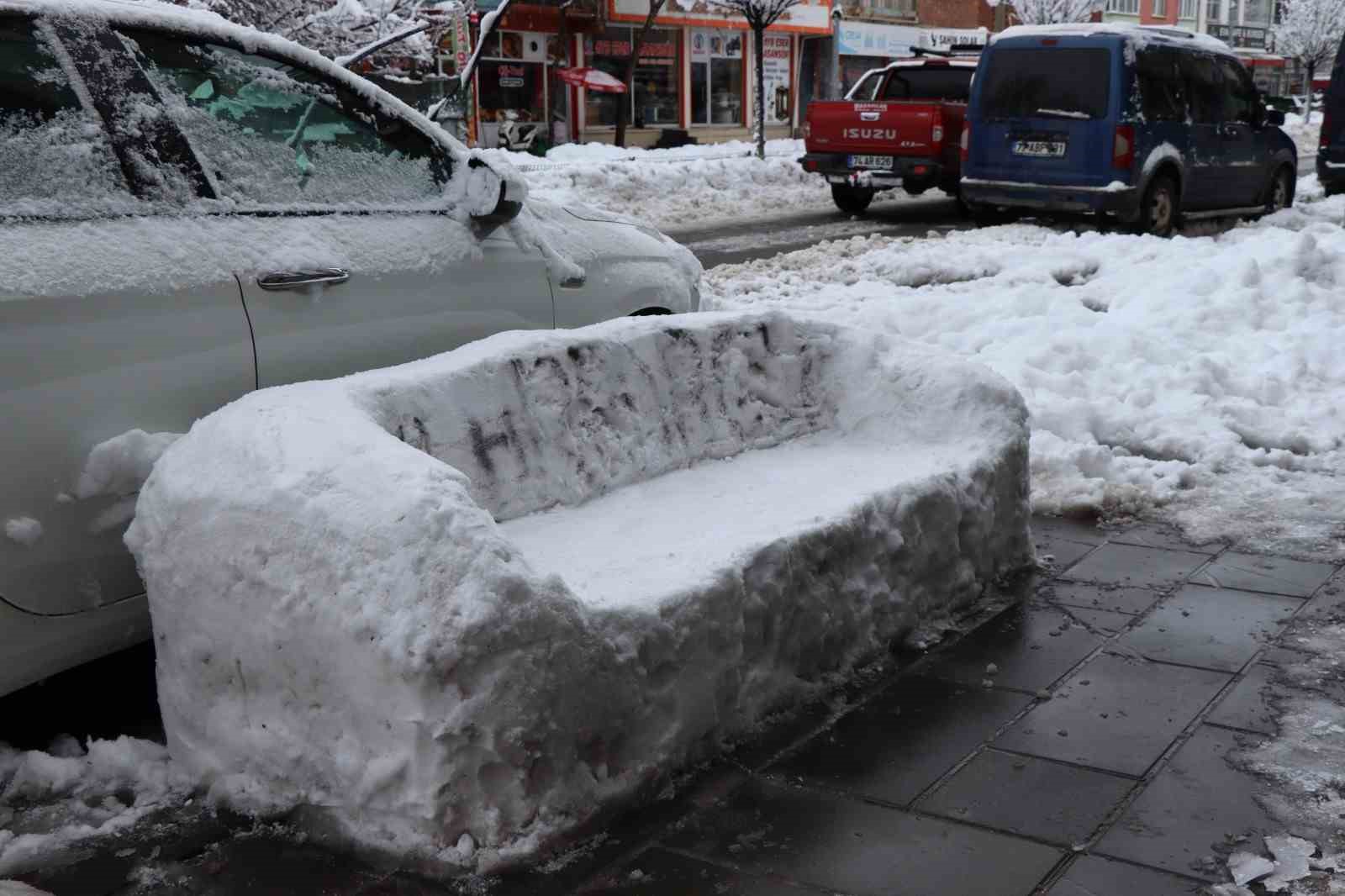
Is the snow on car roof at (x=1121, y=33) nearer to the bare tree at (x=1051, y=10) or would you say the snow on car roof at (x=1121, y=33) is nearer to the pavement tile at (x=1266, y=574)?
the pavement tile at (x=1266, y=574)

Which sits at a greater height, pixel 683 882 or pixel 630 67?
pixel 630 67

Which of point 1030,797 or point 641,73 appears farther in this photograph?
point 641,73

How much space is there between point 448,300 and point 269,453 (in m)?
1.29

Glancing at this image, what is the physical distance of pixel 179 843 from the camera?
3.06m

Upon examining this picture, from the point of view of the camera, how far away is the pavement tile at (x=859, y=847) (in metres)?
2.91

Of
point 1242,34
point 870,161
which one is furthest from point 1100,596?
point 1242,34

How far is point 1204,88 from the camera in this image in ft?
50.1

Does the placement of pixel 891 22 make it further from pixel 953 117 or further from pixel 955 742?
pixel 955 742

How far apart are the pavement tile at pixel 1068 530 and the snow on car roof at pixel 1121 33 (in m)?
9.66

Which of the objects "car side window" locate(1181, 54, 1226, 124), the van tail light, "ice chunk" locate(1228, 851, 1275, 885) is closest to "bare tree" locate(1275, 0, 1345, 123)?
"car side window" locate(1181, 54, 1226, 124)

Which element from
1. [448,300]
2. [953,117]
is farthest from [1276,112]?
[448,300]

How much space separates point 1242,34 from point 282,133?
2790 inches

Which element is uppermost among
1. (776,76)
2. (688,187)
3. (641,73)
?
(641,73)

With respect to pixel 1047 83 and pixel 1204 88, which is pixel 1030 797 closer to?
pixel 1047 83
